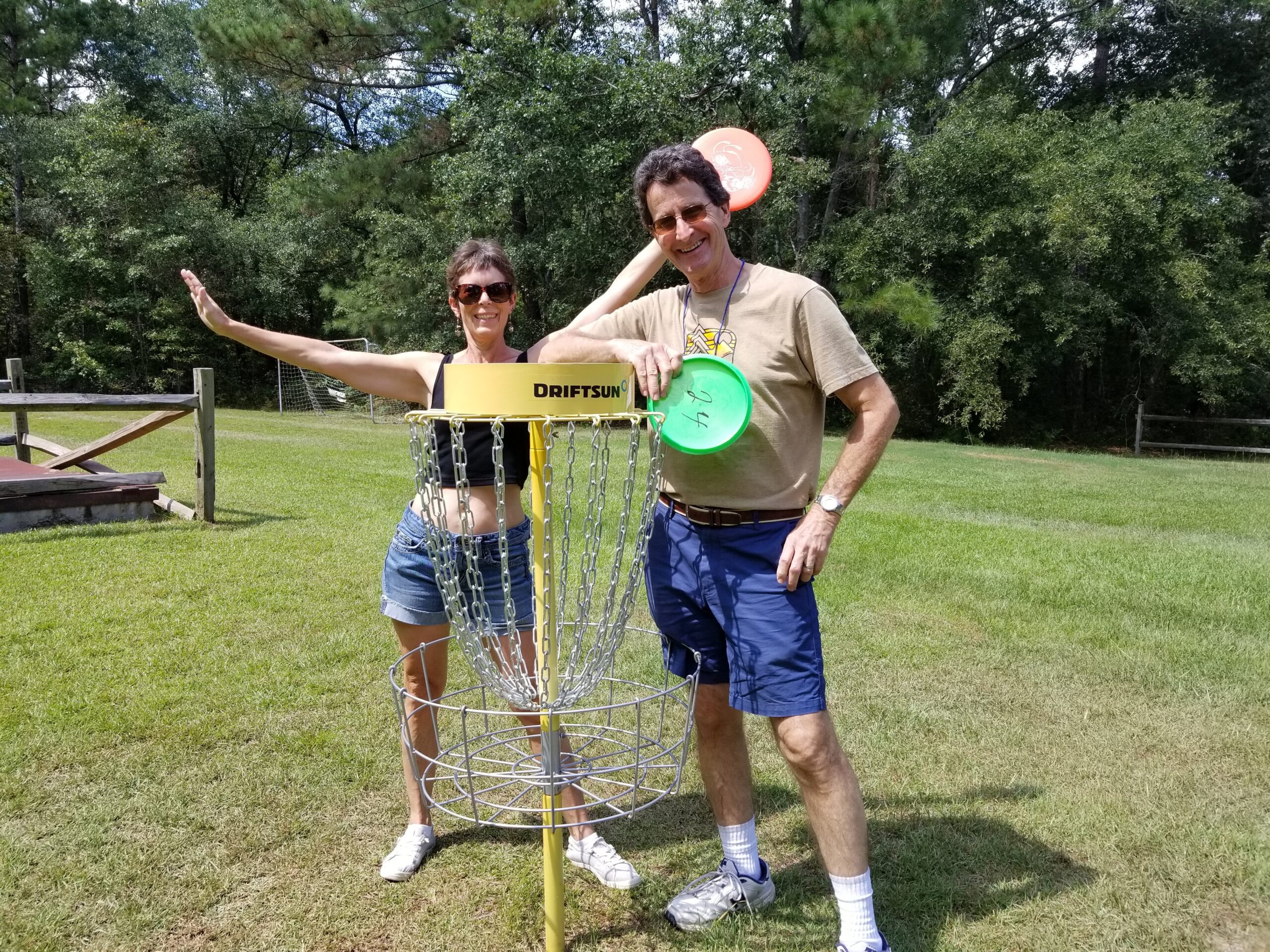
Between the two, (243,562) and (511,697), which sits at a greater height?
(511,697)

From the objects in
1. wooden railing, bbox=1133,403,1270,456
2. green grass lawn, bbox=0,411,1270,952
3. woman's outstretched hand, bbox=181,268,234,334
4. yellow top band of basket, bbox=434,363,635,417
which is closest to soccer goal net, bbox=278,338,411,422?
green grass lawn, bbox=0,411,1270,952

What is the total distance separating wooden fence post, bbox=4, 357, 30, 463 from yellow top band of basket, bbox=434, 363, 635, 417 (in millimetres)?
9915

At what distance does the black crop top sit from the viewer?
8.90 feet

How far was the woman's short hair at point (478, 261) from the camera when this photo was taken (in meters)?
2.82

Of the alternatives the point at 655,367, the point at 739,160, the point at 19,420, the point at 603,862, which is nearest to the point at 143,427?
the point at 19,420

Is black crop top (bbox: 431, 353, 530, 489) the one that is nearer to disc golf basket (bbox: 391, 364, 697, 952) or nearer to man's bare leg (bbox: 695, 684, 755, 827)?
disc golf basket (bbox: 391, 364, 697, 952)

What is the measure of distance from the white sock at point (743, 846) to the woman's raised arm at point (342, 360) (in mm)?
1688

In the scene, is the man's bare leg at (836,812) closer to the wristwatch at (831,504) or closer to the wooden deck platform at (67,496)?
the wristwatch at (831,504)

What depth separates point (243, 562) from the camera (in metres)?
6.90

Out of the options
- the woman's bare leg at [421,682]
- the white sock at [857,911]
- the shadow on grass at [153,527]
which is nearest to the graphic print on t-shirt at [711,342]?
the woman's bare leg at [421,682]

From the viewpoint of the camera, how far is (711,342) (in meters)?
2.42

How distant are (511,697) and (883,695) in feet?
9.28

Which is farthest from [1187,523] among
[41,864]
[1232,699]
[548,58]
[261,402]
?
[261,402]

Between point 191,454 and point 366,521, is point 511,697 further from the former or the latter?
point 191,454
